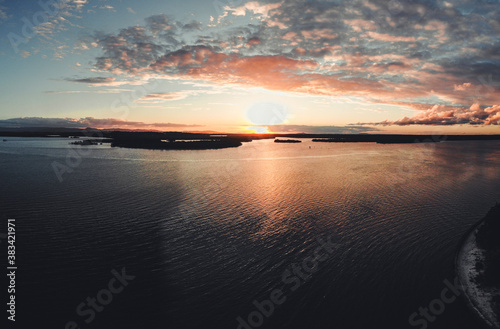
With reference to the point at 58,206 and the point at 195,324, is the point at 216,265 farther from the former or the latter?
the point at 58,206

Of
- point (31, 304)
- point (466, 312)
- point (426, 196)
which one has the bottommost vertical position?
point (31, 304)

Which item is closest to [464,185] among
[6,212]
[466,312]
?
[466,312]

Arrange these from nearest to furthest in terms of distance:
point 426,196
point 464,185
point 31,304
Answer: point 31,304 < point 426,196 < point 464,185
